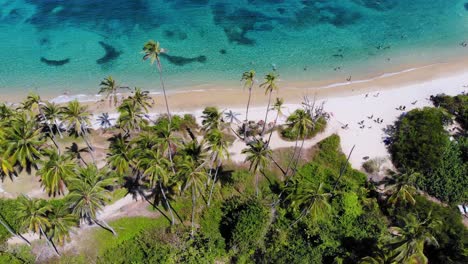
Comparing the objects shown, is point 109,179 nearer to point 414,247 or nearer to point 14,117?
point 14,117

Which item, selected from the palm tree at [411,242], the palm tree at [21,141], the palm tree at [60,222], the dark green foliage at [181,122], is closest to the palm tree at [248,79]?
the dark green foliage at [181,122]

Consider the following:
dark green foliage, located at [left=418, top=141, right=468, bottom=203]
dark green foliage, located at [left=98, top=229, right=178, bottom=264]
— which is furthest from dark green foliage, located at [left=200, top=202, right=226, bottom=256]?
dark green foliage, located at [left=418, top=141, right=468, bottom=203]

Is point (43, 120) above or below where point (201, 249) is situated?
above

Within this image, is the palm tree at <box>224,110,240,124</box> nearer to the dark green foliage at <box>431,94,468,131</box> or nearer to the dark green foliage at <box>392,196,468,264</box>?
the dark green foliage at <box>392,196,468,264</box>

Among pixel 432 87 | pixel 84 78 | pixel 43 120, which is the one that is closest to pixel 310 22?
pixel 432 87

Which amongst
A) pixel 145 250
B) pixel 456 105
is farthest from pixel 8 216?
pixel 456 105

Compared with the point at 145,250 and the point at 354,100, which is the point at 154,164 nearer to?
the point at 145,250
